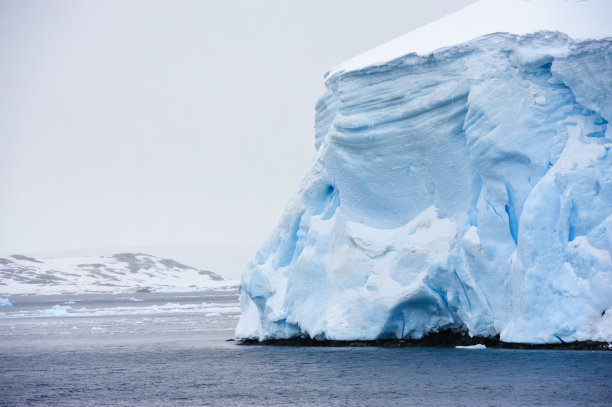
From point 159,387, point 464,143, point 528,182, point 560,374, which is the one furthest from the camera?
point 464,143

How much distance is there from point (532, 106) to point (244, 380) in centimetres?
926

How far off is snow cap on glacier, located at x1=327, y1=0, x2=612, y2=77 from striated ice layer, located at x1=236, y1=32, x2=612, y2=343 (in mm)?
441

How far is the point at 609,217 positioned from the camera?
18.2 m

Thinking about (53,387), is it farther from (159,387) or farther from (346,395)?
A: (346,395)

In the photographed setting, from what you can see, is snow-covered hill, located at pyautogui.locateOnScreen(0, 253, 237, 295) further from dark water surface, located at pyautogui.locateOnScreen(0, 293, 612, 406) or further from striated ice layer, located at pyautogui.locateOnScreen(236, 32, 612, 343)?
striated ice layer, located at pyautogui.locateOnScreen(236, 32, 612, 343)

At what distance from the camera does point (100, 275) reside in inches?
5856

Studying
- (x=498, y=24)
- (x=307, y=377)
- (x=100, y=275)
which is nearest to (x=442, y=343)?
(x=307, y=377)

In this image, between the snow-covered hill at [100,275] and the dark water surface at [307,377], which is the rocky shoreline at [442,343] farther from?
the snow-covered hill at [100,275]

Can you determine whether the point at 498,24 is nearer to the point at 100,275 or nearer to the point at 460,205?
the point at 460,205

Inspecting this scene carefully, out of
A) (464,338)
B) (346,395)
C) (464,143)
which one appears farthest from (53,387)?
(464,143)

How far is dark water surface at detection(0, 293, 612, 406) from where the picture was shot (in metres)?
15.0

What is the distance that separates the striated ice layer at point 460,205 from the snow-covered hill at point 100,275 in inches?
3985

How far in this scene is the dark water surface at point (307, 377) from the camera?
14953 millimetres

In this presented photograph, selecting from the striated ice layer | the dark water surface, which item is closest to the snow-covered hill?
the dark water surface
